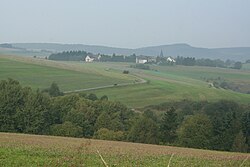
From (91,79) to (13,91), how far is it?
2088 inches

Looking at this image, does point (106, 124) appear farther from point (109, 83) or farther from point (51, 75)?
point (51, 75)

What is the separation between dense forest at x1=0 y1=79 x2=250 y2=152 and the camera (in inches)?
2181

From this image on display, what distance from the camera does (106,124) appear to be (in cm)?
6059

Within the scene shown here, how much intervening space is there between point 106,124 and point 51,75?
55573mm

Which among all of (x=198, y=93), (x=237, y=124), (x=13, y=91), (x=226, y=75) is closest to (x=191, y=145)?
(x=237, y=124)

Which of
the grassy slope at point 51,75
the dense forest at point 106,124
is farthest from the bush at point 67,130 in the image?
the grassy slope at point 51,75

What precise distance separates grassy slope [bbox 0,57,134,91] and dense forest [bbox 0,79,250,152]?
3447 cm

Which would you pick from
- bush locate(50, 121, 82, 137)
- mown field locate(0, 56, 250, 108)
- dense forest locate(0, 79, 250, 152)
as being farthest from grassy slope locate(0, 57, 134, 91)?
bush locate(50, 121, 82, 137)

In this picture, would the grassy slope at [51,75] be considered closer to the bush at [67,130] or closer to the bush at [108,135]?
the bush at [67,130]

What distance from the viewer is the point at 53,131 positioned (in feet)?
188

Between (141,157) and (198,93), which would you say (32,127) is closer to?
(141,157)

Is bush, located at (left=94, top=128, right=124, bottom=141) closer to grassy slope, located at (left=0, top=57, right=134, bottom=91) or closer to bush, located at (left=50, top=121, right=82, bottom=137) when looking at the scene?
bush, located at (left=50, top=121, right=82, bottom=137)

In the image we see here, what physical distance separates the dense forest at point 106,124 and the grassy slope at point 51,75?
3447cm

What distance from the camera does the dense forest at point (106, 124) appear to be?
55.4 m
